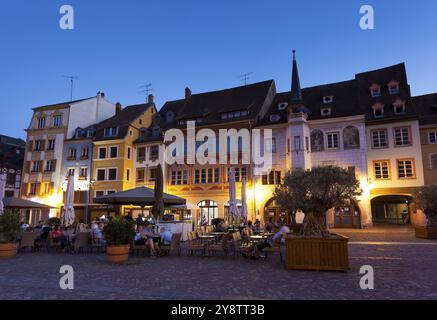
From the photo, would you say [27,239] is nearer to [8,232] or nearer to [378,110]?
[8,232]

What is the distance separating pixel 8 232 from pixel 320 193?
1108cm

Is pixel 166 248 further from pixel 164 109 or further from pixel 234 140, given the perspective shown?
pixel 164 109

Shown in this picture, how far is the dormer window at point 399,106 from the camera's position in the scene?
27062 millimetres

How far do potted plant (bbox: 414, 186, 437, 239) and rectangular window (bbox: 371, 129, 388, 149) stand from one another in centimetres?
930

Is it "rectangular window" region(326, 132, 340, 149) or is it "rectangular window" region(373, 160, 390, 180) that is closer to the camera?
"rectangular window" region(373, 160, 390, 180)

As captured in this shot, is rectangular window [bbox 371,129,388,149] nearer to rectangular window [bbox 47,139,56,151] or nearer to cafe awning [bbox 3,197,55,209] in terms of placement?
cafe awning [bbox 3,197,55,209]

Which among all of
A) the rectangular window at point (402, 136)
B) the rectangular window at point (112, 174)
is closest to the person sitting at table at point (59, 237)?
the rectangular window at point (112, 174)

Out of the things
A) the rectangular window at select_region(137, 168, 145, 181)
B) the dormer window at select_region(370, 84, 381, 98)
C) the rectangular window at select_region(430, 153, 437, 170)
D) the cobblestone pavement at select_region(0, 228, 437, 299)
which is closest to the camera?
the cobblestone pavement at select_region(0, 228, 437, 299)

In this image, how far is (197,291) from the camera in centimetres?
661

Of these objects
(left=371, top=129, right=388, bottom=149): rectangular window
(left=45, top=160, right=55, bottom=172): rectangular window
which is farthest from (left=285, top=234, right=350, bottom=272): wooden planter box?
(left=45, top=160, right=55, bottom=172): rectangular window

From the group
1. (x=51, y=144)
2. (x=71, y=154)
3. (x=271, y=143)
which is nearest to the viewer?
(x=271, y=143)

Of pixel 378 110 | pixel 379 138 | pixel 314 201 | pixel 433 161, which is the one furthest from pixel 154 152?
pixel 433 161

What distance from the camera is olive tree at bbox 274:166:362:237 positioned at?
33.9ft

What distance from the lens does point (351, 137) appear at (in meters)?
27.4
